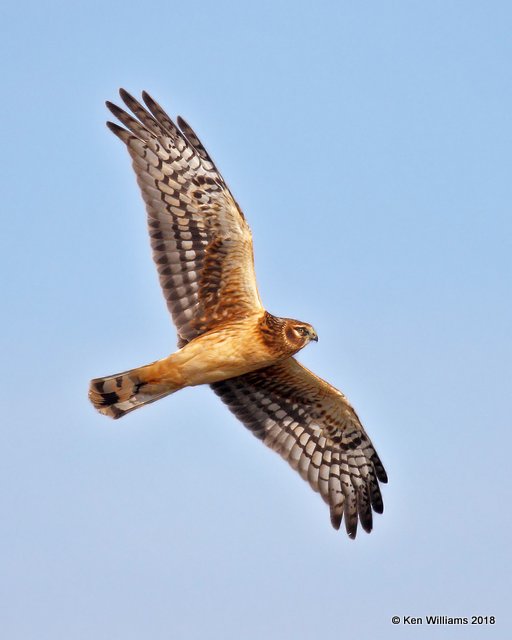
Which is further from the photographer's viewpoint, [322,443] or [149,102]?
[322,443]

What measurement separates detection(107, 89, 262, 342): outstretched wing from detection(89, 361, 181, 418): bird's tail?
2.40 feet

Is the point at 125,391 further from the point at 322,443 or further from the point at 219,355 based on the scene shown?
the point at 322,443

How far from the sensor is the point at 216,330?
1426cm

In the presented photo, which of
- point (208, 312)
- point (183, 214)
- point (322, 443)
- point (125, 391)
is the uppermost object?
point (183, 214)

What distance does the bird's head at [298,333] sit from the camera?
1384 cm

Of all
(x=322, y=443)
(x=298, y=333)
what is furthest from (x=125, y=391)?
(x=322, y=443)

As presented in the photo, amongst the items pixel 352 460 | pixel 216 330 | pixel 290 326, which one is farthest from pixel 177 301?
pixel 352 460

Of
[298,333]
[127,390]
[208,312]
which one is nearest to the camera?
[298,333]

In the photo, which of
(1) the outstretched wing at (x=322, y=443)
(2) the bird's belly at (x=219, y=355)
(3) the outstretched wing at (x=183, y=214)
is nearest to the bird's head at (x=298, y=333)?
(2) the bird's belly at (x=219, y=355)

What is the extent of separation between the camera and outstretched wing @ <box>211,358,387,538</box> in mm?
15516

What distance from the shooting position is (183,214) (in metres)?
14.6

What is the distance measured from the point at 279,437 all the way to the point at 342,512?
4.20ft

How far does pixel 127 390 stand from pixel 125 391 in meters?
0.03

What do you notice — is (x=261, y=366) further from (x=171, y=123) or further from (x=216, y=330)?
(x=171, y=123)
